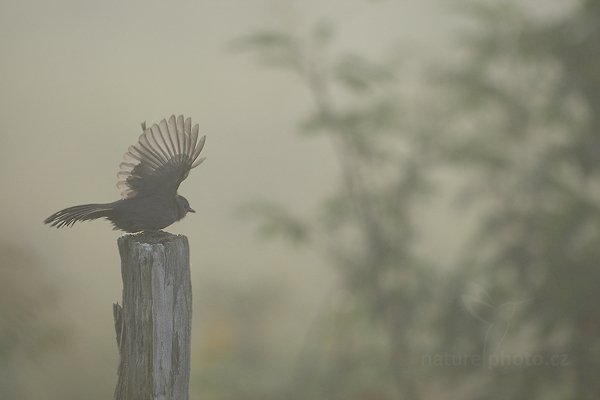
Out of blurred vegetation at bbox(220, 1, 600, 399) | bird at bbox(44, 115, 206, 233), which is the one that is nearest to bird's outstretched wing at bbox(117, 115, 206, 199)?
bird at bbox(44, 115, 206, 233)

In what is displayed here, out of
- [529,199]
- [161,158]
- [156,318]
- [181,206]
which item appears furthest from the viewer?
[529,199]

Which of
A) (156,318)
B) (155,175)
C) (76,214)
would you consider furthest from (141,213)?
(156,318)

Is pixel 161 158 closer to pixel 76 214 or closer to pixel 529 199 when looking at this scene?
pixel 76 214

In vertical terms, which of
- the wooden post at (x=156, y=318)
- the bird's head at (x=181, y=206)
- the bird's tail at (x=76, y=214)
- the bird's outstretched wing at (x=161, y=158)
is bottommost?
the wooden post at (x=156, y=318)

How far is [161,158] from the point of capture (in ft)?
8.14

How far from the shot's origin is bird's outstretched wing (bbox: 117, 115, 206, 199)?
2406 millimetres

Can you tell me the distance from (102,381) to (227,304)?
4.59 ft

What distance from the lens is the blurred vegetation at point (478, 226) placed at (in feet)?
16.6

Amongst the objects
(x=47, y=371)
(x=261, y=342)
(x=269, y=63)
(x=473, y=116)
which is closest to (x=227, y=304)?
(x=261, y=342)

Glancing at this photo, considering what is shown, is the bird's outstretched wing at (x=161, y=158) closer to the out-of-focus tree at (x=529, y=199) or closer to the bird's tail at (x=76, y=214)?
the bird's tail at (x=76, y=214)

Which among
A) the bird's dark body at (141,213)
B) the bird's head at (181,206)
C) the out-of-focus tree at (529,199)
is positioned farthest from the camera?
the out-of-focus tree at (529,199)

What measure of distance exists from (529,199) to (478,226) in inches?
17.4

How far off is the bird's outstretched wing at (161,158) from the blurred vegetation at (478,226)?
2995mm

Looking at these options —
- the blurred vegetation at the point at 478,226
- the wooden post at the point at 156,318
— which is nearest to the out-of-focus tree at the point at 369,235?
the blurred vegetation at the point at 478,226
